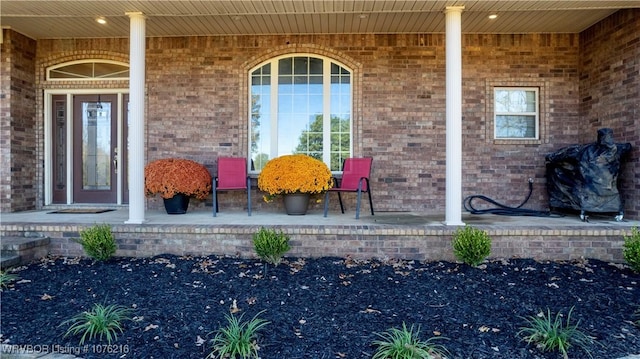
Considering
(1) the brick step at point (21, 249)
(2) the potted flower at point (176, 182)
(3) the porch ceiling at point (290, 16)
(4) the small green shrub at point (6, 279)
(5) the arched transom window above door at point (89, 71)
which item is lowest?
(4) the small green shrub at point (6, 279)

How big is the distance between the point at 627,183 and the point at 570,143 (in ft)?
3.68

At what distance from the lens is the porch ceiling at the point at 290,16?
446 cm

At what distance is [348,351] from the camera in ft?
8.00

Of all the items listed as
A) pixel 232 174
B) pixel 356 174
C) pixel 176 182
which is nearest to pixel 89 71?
pixel 176 182

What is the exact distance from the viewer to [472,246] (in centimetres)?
380

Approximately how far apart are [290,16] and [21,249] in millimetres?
4026

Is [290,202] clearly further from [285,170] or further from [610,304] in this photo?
[610,304]

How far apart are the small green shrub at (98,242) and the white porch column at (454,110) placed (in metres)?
3.50

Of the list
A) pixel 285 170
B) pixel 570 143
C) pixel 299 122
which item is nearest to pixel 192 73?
pixel 299 122

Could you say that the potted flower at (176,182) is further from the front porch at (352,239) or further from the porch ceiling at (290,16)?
the porch ceiling at (290,16)

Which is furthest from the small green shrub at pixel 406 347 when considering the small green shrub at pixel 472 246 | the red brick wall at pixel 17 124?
the red brick wall at pixel 17 124

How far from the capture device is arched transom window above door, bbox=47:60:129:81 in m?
6.32

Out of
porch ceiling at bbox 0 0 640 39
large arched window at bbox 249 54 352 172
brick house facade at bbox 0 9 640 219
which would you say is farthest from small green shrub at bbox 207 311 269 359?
large arched window at bbox 249 54 352 172

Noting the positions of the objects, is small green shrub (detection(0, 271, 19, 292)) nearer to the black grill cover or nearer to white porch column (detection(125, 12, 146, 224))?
white porch column (detection(125, 12, 146, 224))
